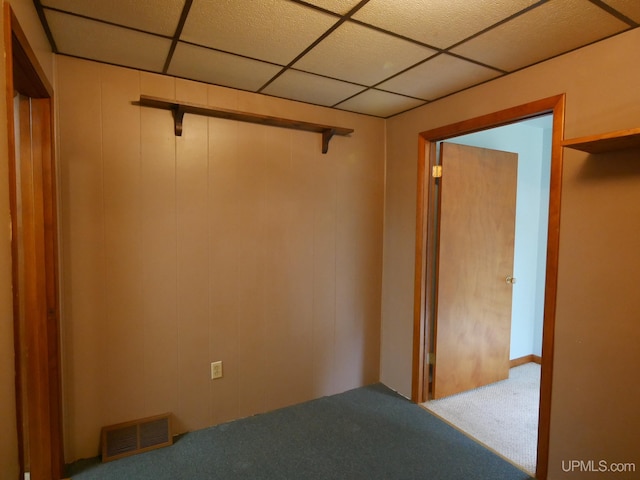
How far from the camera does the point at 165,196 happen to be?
2.11 m

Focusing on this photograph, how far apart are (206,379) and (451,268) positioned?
6.46 feet

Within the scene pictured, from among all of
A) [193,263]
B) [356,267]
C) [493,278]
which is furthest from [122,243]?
[493,278]

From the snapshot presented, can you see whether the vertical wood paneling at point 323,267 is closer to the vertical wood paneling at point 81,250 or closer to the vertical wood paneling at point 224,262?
the vertical wood paneling at point 224,262

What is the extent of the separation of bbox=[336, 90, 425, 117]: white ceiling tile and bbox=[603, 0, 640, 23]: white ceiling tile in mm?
1205

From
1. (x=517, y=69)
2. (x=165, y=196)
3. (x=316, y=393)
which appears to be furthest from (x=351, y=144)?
(x=316, y=393)

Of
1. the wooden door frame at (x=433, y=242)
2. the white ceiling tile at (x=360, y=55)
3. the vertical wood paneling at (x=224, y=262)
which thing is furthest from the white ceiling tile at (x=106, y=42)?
the wooden door frame at (x=433, y=242)

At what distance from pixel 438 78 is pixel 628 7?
0.88 metres

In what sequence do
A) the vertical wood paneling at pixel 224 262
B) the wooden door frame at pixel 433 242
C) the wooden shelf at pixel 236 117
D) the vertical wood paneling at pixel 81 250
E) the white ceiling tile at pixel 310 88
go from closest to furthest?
the wooden door frame at pixel 433 242 → the vertical wood paneling at pixel 81 250 → the wooden shelf at pixel 236 117 → the white ceiling tile at pixel 310 88 → the vertical wood paneling at pixel 224 262

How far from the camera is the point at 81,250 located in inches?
76.1

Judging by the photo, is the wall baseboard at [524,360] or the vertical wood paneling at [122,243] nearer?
the vertical wood paneling at [122,243]

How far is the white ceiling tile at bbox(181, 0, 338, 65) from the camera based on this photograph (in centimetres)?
140

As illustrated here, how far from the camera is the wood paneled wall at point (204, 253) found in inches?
76.6

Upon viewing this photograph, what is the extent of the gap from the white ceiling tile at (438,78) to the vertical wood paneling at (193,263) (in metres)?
1.23

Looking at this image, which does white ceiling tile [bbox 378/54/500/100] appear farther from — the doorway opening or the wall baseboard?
the wall baseboard
